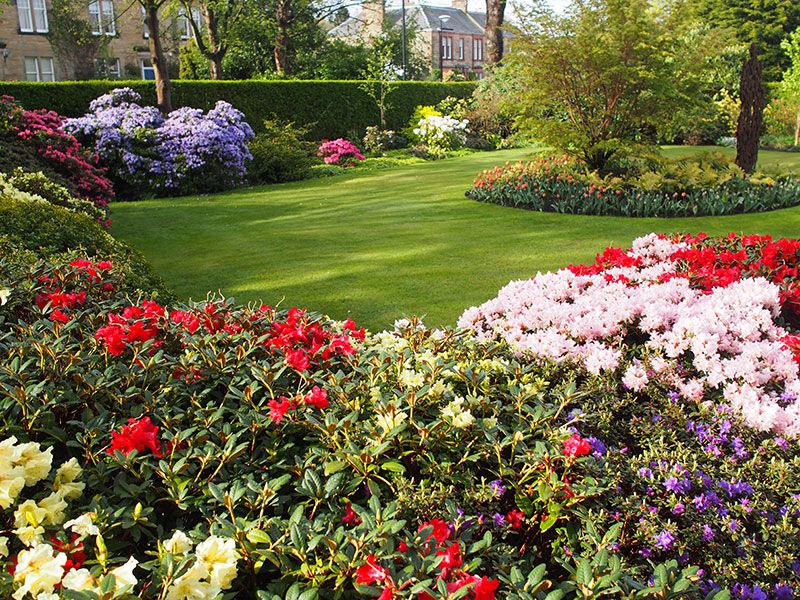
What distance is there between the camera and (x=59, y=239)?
17.7 ft

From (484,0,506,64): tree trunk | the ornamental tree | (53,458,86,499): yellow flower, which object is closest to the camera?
(53,458,86,499): yellow flower

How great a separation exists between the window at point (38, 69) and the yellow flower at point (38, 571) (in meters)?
37.0

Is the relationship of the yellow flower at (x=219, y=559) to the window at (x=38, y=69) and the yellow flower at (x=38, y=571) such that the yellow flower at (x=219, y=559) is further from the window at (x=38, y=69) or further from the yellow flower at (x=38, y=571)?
the window at (x=38, y=69)

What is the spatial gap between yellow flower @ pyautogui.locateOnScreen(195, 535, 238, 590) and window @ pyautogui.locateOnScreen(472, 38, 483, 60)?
258 ft

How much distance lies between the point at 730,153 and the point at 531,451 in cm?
1794

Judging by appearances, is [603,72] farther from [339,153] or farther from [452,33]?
[452,33]

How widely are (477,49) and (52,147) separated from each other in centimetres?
7139

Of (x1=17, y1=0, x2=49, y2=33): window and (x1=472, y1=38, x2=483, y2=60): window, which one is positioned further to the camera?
(x1=472, y1=38, x2=483, y2=60): window

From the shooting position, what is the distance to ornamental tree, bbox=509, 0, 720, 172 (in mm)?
10516

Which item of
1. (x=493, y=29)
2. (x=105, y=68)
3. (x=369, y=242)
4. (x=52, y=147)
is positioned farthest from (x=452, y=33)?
(x=369, y=242)

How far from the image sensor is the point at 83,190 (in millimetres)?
11562

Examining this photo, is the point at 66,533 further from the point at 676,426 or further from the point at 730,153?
the point at 730,153

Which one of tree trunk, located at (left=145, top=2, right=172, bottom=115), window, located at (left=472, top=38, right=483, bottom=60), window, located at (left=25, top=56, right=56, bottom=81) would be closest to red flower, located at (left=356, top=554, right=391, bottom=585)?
tree trunk, located at (left=145, top=2, right=172, bottom=115)

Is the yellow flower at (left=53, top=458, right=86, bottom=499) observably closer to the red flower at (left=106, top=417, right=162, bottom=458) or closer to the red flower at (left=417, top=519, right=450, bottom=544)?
the red flower at (left=106, top=417, right=162, bottom=458)
